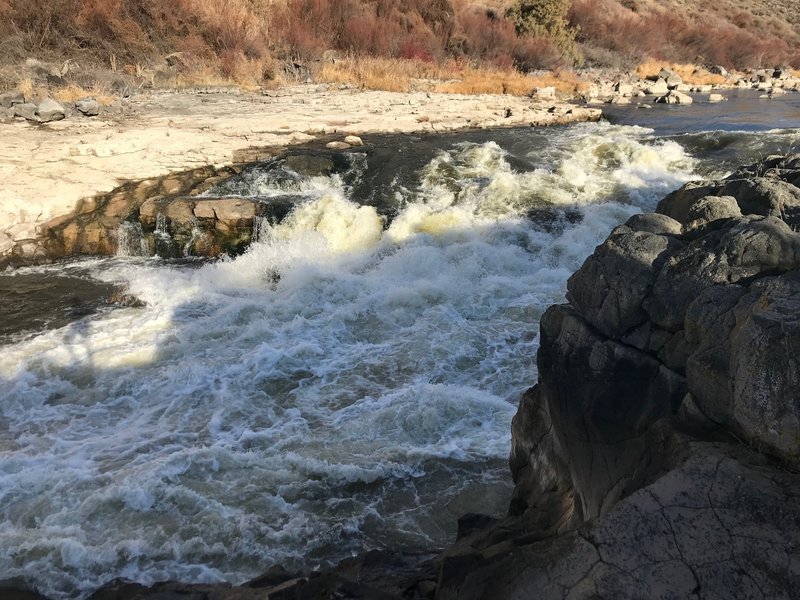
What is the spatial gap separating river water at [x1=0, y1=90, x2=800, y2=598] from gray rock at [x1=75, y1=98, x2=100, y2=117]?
451 centimetres

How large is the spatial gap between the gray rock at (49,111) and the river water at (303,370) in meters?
4.47

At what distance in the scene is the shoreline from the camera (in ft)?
34.0

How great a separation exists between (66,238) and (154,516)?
22.8 ft

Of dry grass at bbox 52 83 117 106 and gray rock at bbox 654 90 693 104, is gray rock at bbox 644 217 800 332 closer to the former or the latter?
dry grass at bbox 52 83 117 106

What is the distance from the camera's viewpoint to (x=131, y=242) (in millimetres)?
10164

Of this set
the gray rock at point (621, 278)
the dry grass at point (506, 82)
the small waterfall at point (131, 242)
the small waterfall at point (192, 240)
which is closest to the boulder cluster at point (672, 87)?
the dry grass at point (506, 82)

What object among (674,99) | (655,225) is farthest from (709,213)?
(674,99)

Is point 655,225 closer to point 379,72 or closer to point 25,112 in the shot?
point 25,112

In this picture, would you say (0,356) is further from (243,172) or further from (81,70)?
(81,70)

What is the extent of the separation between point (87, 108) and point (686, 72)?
2599cm

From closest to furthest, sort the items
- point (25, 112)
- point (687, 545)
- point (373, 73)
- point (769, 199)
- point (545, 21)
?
point (687, 545), point (769, 199), point (25, 112), point (373, 73), point (545, 21)

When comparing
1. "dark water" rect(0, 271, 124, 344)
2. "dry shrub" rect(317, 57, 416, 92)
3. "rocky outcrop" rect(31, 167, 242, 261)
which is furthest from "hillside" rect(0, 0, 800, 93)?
"dark water" rect(0, 271, 124, 344)

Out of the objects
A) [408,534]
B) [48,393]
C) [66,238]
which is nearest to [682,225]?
[408,534]

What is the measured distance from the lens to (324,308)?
8.12 meters
